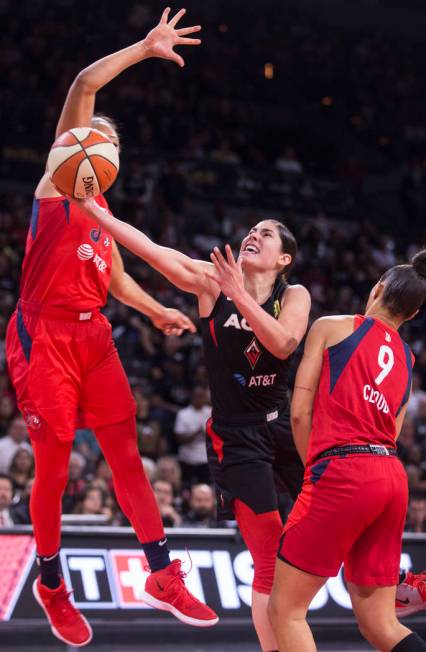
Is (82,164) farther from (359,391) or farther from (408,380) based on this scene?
(408,380)

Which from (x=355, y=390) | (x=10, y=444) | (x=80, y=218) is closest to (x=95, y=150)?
(x=80, y=218)

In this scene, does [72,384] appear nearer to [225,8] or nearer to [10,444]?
[10,444]

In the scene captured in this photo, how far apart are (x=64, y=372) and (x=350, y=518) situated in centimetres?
170

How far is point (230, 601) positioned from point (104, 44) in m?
12.5

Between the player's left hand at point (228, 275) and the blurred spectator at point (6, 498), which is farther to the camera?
the blurred spectator at point (6, 498)

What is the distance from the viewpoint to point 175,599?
5.21m

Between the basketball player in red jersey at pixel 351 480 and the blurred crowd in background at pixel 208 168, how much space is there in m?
4.47

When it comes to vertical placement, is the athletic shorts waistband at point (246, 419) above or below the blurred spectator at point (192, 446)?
above

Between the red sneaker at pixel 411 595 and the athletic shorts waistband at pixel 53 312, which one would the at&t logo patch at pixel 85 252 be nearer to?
the athletic shorts waistband at pixel 53 312

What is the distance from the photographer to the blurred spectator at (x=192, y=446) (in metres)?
10.6

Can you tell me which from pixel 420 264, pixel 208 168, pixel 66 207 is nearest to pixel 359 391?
pixel 420 264

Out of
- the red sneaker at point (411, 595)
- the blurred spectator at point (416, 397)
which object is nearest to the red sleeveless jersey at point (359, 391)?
the red sneaker at point (411, 595)

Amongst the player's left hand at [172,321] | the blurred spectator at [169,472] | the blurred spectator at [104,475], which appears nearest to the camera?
the player's left hand at [172,321]

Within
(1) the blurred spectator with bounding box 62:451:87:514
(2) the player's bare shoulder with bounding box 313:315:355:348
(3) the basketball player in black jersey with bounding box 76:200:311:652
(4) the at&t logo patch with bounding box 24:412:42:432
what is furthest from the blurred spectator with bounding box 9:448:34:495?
(2) the player's bare shoulder with bounding box 313:315:355:348
